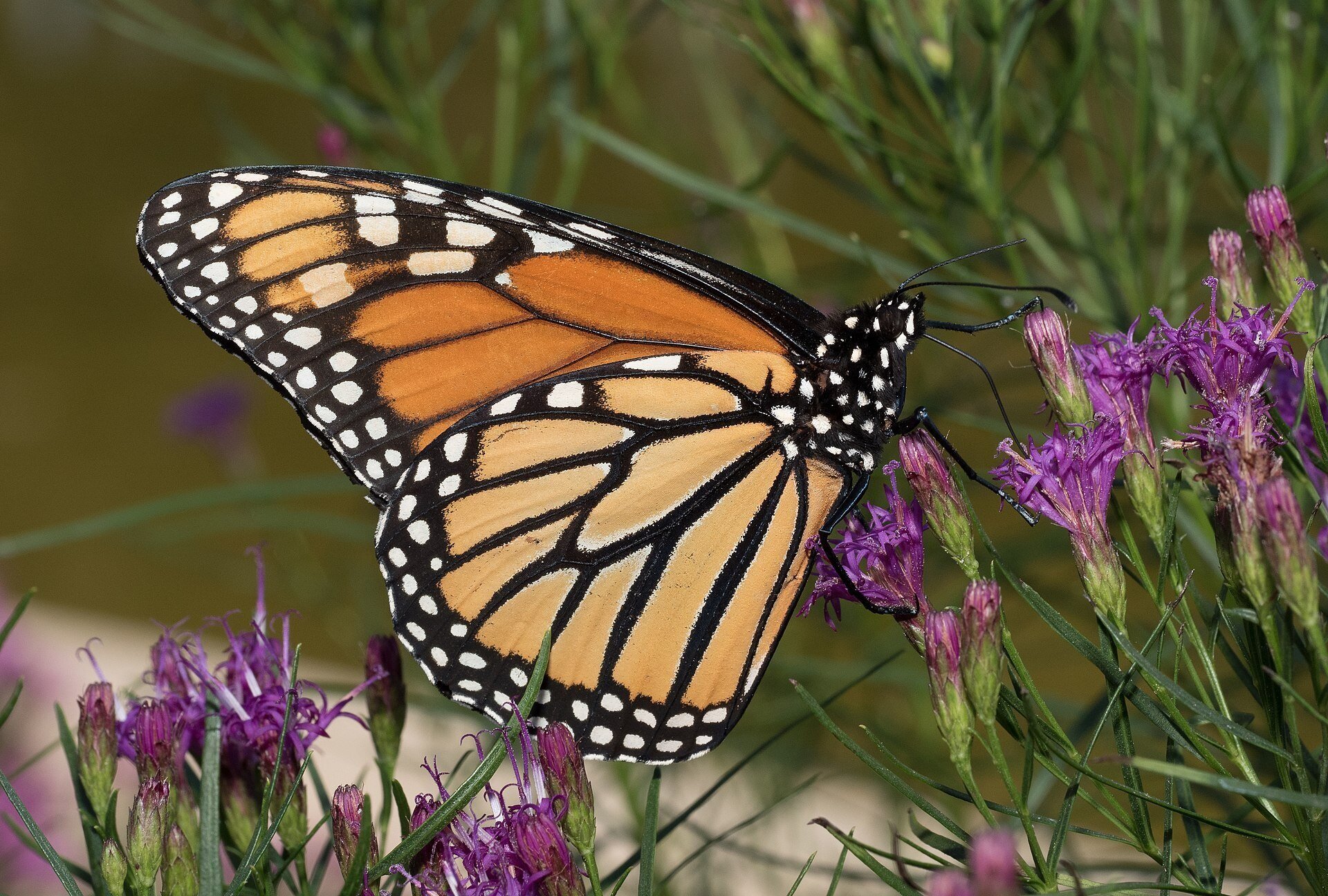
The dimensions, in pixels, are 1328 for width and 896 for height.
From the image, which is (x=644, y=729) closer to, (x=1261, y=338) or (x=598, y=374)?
(x=598, y=374)

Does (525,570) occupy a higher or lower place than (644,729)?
higher

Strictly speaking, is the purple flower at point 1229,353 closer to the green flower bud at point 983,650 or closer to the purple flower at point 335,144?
the green flower bud at point 983,650

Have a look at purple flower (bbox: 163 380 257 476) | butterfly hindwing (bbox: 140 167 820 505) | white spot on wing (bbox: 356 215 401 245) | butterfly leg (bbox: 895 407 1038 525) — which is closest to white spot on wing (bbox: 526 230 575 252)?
butterfly hindwing (bbox: 140 167 820 505)

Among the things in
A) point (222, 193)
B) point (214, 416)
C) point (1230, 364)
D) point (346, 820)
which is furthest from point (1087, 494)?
point (214, 416)

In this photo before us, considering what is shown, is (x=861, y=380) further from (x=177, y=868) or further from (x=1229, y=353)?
(x=177, y=868)

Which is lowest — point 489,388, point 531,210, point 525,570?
point 525,570

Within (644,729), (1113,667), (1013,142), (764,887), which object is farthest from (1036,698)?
(764,887)

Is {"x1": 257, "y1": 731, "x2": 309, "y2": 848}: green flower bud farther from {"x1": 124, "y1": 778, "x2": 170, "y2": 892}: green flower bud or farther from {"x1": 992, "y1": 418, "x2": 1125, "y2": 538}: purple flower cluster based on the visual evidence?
{"x1": 992, "y1": 418, "x2": 1125, "y2": 538}: purple flower cluster
